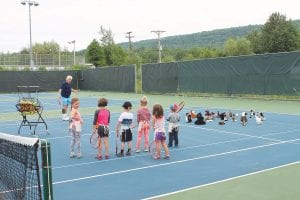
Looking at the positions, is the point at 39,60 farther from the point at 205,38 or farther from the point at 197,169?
the point at 197,169

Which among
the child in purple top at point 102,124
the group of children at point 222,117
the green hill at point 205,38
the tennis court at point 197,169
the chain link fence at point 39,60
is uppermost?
the green hill at point 205,38

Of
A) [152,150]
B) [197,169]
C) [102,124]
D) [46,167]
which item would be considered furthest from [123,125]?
[46,167]

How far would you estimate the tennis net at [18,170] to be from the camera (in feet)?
15.1

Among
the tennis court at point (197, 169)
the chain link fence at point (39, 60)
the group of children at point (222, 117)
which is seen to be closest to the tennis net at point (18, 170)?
the tennis court at point (197, 169)

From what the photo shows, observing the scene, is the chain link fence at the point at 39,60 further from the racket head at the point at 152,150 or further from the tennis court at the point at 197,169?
the racket head at the point at 152,150

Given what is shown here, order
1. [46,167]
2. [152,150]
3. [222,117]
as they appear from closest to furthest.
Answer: [46,167] < [152,150] < [222,117]

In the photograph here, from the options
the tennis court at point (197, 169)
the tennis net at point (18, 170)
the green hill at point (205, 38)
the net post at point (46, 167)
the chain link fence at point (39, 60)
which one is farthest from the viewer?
the green hill at point (205, 38)

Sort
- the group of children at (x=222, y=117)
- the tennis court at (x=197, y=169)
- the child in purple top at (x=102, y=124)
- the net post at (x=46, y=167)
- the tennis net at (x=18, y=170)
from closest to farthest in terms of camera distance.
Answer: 1. the net post at (x=46, y=167)
2. the tennis net at (x=18, y=170)
3. the tennis court at (x=197, y=169)
4. the child in purple top at (x=102, y=124)
5. the group of children at (x=222, y=117)

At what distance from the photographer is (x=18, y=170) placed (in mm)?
5184

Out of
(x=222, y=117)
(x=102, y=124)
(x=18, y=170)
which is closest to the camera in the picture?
(x=18, y=170)

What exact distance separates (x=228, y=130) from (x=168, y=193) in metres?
6.45

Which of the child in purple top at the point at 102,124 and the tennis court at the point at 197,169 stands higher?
the child in purple top at the point at 102,124

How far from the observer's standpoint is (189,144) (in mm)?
10117

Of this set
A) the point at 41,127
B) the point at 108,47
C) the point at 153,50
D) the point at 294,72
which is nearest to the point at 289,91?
the point at 294,72
